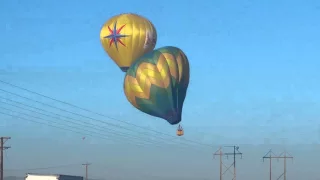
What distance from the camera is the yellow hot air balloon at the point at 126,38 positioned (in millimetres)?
63500

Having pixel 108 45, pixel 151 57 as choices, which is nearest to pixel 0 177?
pixel 108 45

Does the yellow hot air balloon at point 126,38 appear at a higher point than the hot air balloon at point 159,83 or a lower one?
higher

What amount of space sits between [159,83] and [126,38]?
871 centimetres

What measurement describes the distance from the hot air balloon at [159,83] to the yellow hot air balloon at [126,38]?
4.96 metres

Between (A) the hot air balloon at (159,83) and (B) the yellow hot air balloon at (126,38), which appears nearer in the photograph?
(A) the hot air balloon at (159,83)

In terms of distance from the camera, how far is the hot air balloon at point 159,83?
56.5 meters

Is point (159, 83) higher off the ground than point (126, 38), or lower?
lower

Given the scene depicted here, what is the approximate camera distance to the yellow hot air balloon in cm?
6350

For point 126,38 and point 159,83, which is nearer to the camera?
point 159,83

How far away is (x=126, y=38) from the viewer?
208 feet

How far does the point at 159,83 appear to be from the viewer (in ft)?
185

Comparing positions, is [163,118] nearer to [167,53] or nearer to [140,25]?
[167,53]

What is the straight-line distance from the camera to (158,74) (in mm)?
56531

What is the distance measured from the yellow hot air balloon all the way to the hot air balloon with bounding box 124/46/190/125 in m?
4.96
